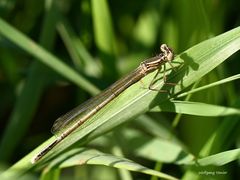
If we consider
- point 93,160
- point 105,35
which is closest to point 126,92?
point 93,160

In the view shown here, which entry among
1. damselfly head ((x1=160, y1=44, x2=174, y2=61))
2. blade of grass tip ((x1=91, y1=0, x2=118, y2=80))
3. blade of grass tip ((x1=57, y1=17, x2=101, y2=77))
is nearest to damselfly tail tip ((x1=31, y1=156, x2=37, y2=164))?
damselfly head ((x1=160, y1=44, x2=174, y2=61))

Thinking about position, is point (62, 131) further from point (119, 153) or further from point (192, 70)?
point (192, 70)

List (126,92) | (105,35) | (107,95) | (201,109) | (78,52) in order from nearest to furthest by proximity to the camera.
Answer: (201,109) < (126,92) < (107,95) < (105,35) < (78,52)

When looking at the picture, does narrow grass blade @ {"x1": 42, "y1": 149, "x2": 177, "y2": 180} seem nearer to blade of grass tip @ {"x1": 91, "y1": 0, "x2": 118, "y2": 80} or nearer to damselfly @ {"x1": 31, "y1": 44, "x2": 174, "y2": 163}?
damselfly @ {"x1": 31, "y1": 44, "x2": 174, "y2": 163}

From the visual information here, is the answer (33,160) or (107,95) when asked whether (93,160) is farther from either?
(107,95)

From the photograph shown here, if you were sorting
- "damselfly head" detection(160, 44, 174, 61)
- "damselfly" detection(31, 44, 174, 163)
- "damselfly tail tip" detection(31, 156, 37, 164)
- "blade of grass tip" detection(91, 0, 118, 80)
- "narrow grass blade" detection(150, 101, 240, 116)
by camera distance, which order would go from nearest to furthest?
"narrow grass blade" detection(150, 101, 240, 116)
"damselfly tail tip" detection(31, 156, 37, 164)
"damselfly head" detection(160, 44, 174, 61)
"damselfly" detection(31, 44, 174, 163)
"blade of grass tip" detection(91, 0, 118, 80)

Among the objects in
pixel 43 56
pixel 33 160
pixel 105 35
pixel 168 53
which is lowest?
pixel 33 160

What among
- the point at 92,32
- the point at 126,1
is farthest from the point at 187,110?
the point at 126,1

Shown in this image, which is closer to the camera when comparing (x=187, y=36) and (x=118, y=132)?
(x=187, y=36)

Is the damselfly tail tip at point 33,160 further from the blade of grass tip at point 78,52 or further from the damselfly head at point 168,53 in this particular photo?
the blade of grass tip at point 78,52
